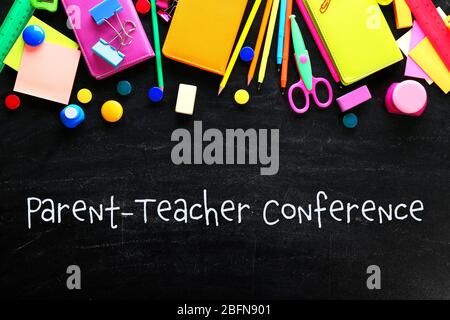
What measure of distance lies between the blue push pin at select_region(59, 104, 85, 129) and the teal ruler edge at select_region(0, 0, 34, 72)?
0.55 feet

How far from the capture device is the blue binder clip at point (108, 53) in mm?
1056

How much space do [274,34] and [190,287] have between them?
22.0 inches

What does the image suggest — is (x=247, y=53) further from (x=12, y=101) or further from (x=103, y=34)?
(x=12, y=101)

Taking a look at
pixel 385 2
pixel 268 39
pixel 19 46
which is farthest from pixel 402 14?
pixel 19 46

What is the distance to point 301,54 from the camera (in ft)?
3.60

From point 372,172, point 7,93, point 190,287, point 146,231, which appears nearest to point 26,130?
point 7,93

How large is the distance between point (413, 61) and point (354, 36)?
0.14 meters

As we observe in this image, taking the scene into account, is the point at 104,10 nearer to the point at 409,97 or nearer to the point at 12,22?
the point at 12,22

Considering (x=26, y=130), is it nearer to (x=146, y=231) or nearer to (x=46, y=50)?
(x=46, y=50)

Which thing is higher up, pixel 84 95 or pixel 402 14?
pixel 402 14

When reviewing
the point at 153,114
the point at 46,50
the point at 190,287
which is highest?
the point at 46,50

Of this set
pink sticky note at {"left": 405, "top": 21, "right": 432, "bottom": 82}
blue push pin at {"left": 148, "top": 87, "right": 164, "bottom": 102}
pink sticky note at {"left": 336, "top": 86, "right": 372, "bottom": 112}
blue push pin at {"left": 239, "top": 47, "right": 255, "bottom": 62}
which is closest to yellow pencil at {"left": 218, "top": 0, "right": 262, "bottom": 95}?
blue push pin at {"left": 239, "top": 47, "right": 255, "bottom": 62}

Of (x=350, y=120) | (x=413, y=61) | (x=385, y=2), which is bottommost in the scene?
(x=350, y=120)

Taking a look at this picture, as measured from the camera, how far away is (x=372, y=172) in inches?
44.3
